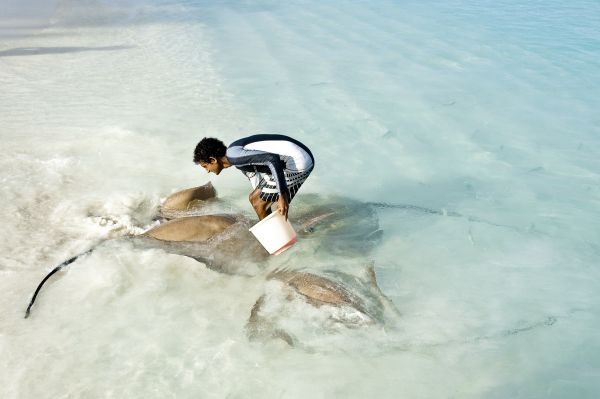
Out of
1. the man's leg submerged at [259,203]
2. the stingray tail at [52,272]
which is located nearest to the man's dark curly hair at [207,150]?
the man's leg submerged at [259,203]

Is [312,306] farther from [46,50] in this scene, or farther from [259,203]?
[46,50]

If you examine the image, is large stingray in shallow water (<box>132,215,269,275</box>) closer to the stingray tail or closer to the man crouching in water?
the man crouching in water

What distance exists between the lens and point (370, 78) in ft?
28.3

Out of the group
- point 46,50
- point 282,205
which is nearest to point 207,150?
point 282,205

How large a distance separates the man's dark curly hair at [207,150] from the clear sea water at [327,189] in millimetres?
776

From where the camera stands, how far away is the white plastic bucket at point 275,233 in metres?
3.83

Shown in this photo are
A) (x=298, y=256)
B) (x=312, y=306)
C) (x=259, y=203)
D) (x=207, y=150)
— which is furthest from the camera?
(x=298, y=256)

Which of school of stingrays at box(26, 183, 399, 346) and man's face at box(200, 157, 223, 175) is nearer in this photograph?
school of stingrays at box(26, 183, 399, 346)

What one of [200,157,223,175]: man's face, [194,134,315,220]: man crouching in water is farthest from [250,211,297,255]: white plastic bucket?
[200,157,223,175]: man's face

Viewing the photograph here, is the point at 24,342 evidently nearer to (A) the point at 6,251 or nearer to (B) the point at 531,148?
(A) the point at 6,251

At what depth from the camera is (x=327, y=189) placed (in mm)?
5617

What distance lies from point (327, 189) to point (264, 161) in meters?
1.73

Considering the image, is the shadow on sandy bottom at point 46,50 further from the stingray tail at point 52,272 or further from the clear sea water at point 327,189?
the stingray tail at point 52,272

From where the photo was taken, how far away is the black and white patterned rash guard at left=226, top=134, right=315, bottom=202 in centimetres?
396
